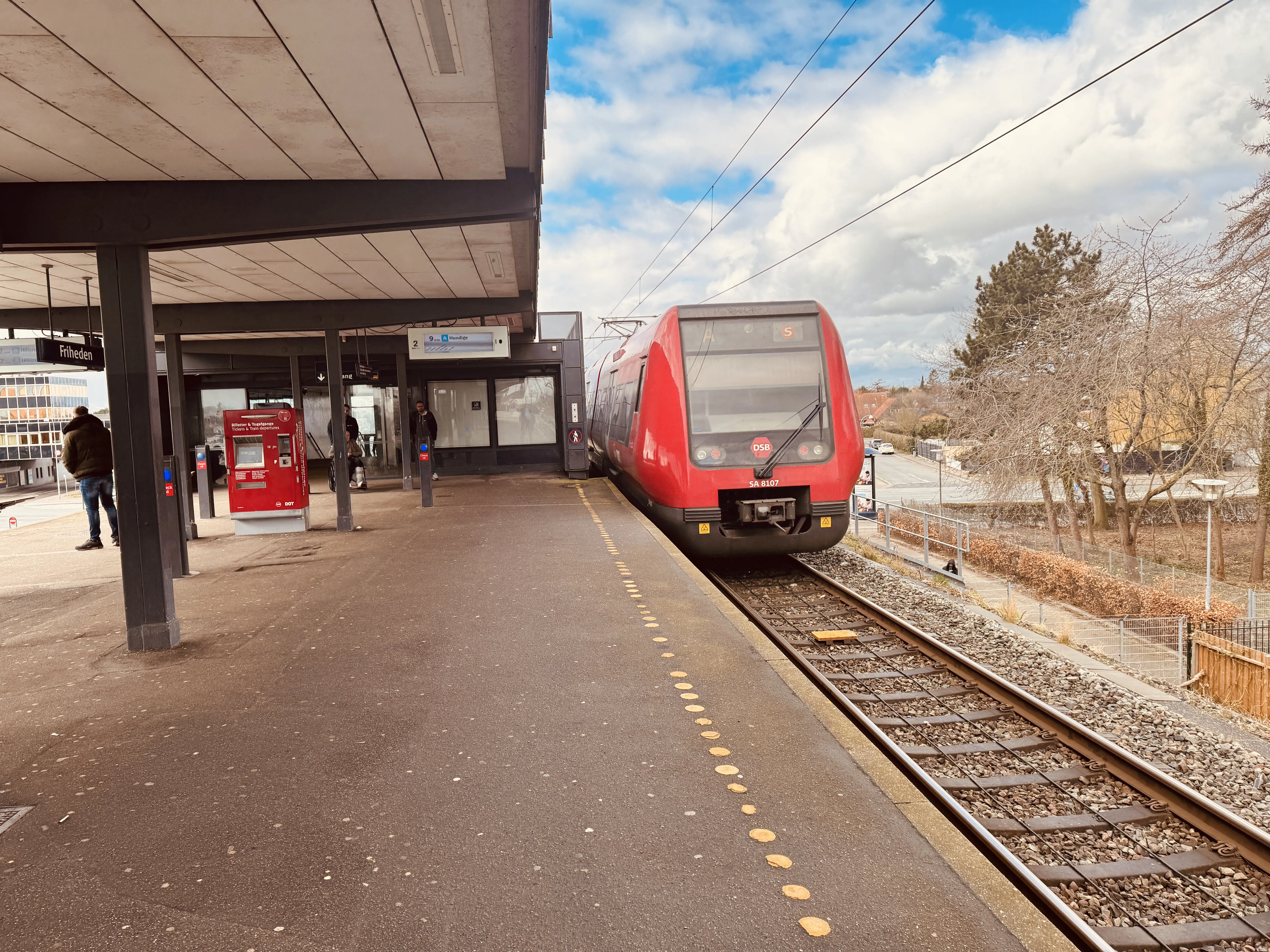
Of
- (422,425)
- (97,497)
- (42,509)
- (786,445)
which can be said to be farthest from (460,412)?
(786,445)

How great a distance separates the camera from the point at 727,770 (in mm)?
3816

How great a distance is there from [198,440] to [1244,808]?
23.8m

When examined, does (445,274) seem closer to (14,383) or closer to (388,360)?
(388,360)

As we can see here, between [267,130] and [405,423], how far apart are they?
13.2 m

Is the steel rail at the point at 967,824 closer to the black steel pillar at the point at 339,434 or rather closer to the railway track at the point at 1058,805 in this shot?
the railway track at the point at 1058,805

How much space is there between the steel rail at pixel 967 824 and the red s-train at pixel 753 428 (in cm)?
226

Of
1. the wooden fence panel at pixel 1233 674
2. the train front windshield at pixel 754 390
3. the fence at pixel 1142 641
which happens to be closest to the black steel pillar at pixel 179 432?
the train front windshield at pixel 754 390

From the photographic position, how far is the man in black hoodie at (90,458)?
34.3ft

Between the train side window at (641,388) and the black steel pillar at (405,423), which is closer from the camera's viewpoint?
the train side window at (641,388)

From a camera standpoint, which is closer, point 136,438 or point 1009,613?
point 136,438

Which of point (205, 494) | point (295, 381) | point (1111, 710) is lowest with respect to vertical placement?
point (1111, 710)

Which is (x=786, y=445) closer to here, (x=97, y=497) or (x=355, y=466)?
(x=97, y=497)

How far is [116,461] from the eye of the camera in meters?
6.04

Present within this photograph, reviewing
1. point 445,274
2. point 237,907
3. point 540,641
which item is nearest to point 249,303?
point 445,274
